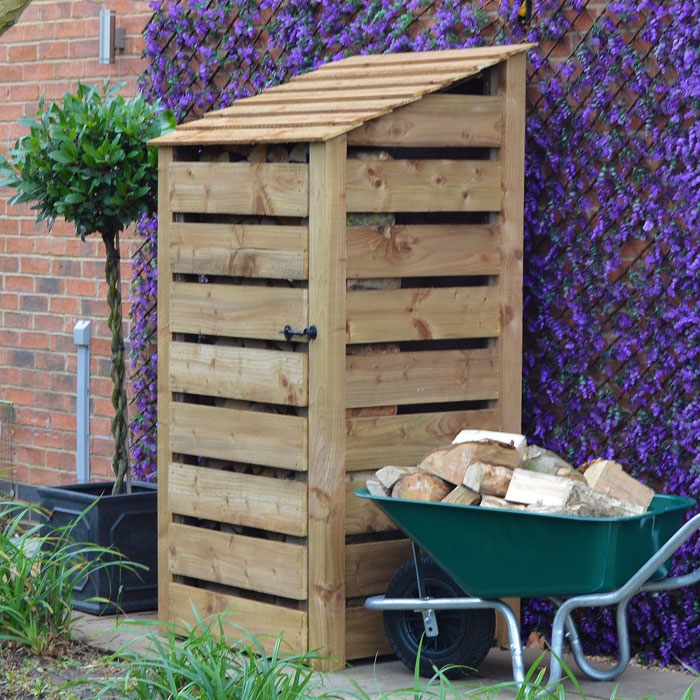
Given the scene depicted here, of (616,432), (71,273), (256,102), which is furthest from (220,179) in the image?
(71,273)

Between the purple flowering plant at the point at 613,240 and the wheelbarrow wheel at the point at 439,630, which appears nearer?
the wheelbarrow wheel at the point at 439,630

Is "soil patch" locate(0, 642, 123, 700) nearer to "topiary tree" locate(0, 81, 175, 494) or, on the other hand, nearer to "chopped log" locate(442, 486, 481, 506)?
"chopped log" locate(442, 486, 481, 506)

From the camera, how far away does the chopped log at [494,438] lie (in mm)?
4496

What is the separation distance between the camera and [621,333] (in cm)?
498

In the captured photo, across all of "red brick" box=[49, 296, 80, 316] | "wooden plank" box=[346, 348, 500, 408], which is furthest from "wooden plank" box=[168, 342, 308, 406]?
"red brick" box=[49, 296, 80, 316]

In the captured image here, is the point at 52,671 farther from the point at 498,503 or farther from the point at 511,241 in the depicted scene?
the point at 511,241

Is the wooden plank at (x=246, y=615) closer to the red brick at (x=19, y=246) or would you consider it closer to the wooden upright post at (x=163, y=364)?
the wooden upright post at (x=163, y=364)

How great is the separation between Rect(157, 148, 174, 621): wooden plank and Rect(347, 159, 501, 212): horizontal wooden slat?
2.77 ft

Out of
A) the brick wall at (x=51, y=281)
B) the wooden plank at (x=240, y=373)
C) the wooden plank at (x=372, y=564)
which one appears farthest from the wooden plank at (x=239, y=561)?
the brick wall at (x=51, y=281)

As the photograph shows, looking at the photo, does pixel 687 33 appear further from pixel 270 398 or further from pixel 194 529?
pixel 194 529

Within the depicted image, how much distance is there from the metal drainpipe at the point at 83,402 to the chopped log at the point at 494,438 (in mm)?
2895

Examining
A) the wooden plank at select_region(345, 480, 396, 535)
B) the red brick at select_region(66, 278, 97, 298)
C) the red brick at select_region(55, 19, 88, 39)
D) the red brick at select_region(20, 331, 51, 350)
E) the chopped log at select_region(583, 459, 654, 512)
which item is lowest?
the wooden plank at select_region(345, 480, 396, 535)

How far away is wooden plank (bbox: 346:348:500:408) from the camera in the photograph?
476 cm

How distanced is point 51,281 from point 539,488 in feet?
12.6
